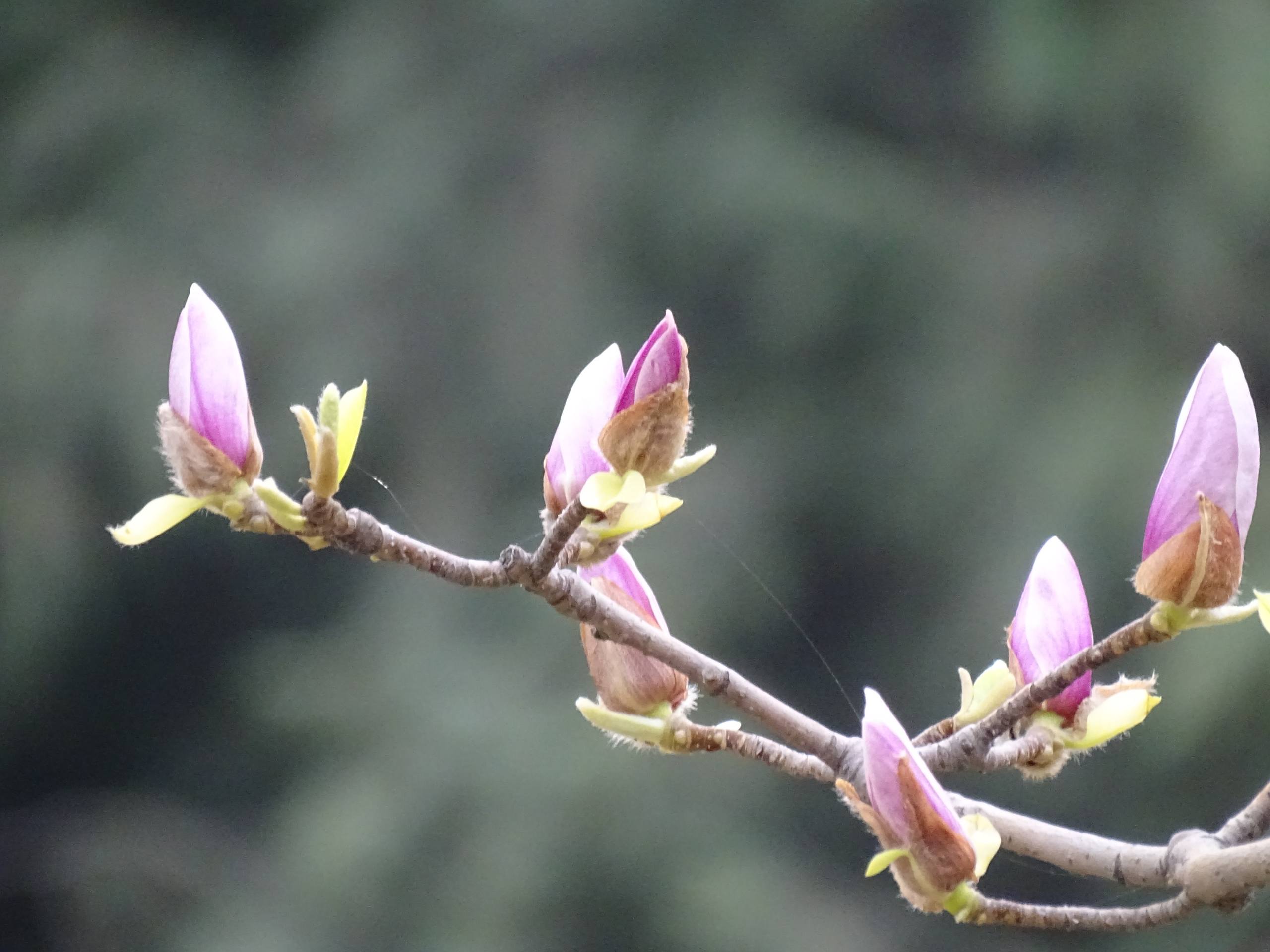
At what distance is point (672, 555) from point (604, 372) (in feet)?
5.53

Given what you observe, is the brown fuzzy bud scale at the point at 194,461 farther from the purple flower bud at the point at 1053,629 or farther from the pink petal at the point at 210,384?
the purple flower bud at the point at 1053,629

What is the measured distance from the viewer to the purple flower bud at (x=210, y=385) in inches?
16.6

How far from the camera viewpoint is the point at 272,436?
2.25 m

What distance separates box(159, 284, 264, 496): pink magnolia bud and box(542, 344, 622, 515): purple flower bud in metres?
0.10

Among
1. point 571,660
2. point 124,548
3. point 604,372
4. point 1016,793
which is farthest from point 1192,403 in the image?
point 124,548

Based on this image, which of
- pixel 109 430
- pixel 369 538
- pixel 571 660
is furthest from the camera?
pixel 109 430

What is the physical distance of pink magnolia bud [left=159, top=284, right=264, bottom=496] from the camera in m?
0.42

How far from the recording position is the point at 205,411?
1.39ft

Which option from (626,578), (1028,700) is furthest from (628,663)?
(1028,700)

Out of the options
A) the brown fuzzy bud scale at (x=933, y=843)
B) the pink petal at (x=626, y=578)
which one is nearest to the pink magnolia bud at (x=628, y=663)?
the pink petal at (x=626, y=578)

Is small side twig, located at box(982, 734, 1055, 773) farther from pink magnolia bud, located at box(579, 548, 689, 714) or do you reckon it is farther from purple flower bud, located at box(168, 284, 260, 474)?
purple flower bud, located at box(168, 284, 260, 474)

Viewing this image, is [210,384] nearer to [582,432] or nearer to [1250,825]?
[582,432]

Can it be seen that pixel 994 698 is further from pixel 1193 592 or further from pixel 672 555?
pixel 672 555

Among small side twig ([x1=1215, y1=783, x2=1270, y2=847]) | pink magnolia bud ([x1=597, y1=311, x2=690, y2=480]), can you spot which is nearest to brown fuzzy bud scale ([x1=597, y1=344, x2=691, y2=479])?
pink magnolia bud ([x1=597, y1=311, x2=690, y2=480])
